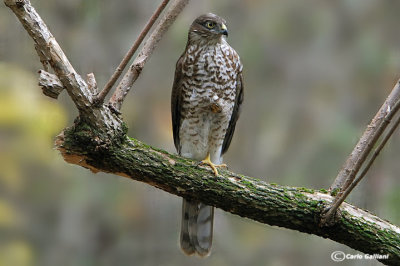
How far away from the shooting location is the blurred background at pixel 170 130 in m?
5.57

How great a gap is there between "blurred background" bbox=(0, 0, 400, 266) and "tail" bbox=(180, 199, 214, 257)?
1.51 m

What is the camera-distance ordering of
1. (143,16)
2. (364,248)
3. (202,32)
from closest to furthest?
(364,248)
(202,32)
(143,16)

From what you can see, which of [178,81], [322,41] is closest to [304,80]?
[322,41]

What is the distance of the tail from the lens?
13.3ft

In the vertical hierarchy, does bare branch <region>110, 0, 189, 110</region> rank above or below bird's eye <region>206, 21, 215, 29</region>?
below

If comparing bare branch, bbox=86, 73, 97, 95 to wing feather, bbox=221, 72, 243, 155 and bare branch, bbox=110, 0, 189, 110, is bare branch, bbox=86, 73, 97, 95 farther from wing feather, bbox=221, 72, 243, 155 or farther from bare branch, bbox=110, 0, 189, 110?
wing feather, bbox=221, 72, 243, 155

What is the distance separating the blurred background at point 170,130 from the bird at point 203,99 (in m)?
1.32

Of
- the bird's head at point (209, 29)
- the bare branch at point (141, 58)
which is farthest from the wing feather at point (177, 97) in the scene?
the bare branch at point (141, 58)

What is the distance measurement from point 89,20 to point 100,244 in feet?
8.35

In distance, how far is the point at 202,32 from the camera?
4188 millimetres

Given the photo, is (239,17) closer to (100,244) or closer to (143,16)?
(143,16)

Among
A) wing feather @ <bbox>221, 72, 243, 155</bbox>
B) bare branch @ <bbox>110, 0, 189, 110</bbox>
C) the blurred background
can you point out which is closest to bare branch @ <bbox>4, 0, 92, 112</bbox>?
bare branch @ <bbox>110, 0, 189, 110</bbox>

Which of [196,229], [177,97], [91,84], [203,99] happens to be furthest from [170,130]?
[91,84]

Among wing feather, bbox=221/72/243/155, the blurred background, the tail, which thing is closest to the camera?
the tail
